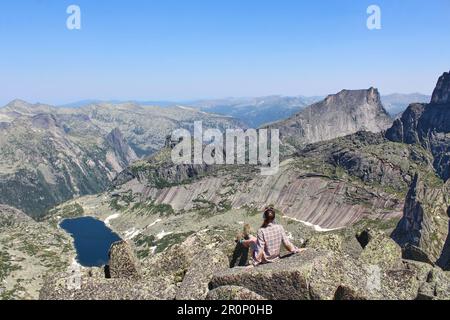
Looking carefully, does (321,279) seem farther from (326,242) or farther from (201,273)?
(326,242)

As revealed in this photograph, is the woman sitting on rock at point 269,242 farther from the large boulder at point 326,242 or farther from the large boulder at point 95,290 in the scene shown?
the large boulder at point 95,290

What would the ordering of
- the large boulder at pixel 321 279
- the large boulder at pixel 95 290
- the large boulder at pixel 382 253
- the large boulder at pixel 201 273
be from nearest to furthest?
the large boulder at pixel 321 279 < the large boulder at pixel 201 273 < the large boulder at pixel 95 290 < the large boulder at pixel 382 253

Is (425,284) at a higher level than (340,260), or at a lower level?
lower

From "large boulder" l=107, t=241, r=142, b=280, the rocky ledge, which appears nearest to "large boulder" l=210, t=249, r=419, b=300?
the rocky ledge

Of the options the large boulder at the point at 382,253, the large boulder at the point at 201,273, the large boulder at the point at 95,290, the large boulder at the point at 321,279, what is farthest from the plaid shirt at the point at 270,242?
the large boulder at the point at 382,253
